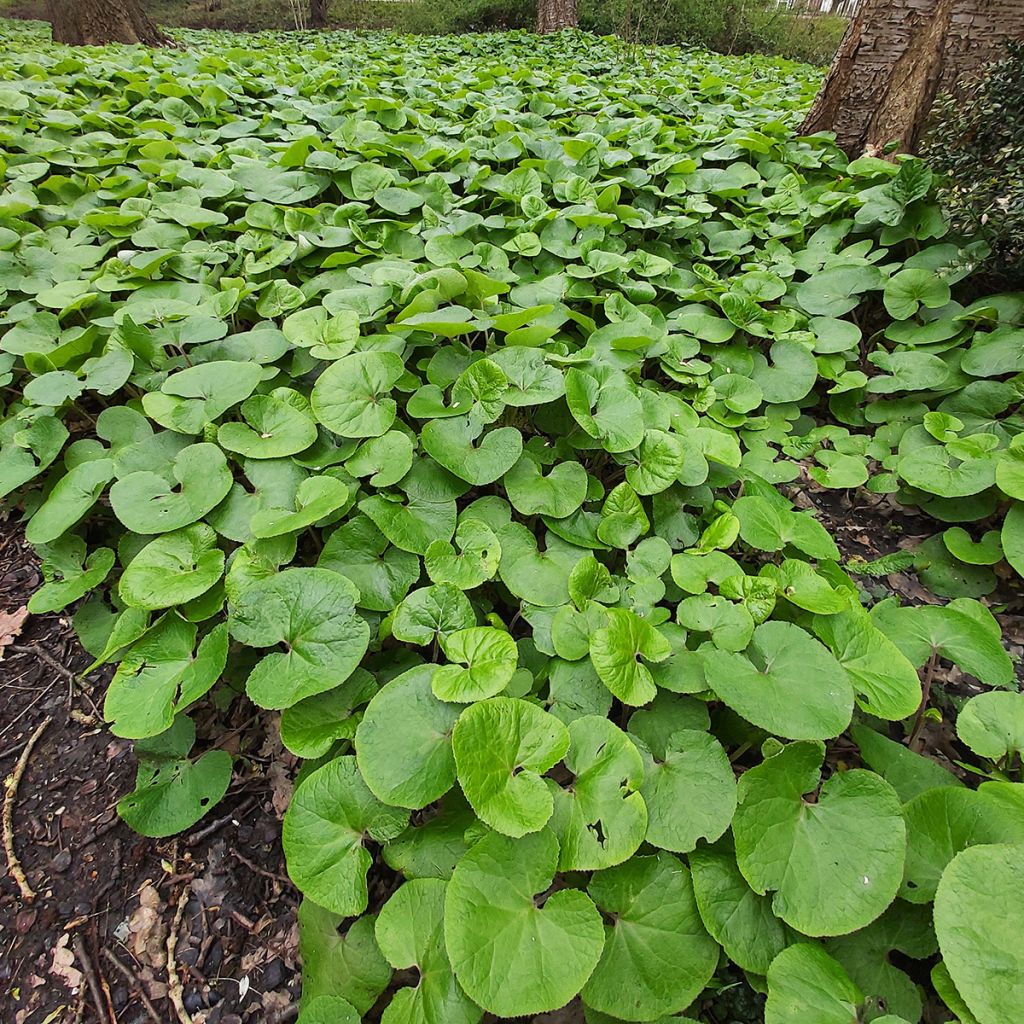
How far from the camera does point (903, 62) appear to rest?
3488 millimetres

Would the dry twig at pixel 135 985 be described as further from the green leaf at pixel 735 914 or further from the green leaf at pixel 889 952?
the green leaf at pixel 889 952

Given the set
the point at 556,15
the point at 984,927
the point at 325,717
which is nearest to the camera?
the point at 984,927

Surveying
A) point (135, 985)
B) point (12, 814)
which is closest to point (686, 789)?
point (135, 985)

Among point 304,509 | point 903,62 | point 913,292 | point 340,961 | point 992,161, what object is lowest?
point 340,961

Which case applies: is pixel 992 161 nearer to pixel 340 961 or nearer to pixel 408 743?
pixel 408 743

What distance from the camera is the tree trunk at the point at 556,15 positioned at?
10516mm

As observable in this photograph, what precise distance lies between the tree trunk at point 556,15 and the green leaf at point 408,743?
12.9 m

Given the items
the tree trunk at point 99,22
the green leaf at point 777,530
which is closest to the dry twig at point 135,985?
the green leaf at point 777,530

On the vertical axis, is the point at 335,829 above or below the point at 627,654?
below

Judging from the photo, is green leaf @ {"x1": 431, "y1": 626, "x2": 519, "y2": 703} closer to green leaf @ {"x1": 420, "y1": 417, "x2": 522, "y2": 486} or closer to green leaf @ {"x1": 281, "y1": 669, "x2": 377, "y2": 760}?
green leaf @ {"x1": 281, "y1": 669, "x2": 377, "y2": 760}

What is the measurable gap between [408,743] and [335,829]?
0.25 m

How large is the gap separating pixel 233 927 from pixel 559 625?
1.11 metres

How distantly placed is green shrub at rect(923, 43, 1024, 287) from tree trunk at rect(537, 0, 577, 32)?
10.2m

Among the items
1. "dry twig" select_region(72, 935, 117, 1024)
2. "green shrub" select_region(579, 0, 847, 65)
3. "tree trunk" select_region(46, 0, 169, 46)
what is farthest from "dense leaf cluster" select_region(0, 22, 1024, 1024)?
"green shrub" select_region(579, 0, 847, 65)
